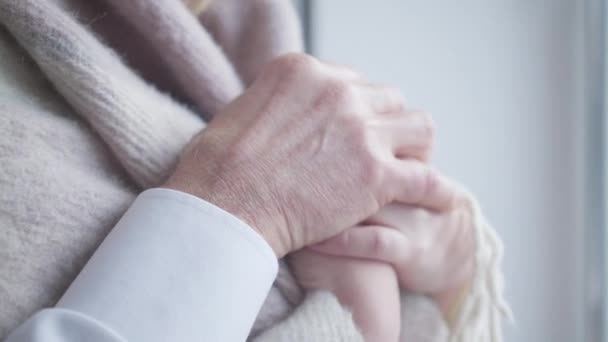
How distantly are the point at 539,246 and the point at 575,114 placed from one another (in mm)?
286

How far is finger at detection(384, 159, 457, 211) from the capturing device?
1.24ft

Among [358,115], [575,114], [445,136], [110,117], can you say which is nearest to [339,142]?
[358,115]

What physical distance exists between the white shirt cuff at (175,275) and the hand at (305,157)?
2cm

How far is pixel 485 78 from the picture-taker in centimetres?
102

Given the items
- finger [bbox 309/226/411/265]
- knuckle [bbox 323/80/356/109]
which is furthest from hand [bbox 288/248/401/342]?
knuckle [bbox 323/80/356/109]

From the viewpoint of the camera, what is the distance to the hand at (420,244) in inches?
14.8

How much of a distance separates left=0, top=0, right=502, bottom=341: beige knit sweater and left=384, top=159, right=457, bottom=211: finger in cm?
7

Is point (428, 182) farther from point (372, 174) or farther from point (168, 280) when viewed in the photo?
point (168, 280)

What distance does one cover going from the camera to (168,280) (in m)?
0.28

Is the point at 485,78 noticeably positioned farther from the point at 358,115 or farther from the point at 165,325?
the point at 165,325

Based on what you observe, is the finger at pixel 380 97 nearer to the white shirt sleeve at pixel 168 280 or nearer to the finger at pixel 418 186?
the finger at pixel 418 186

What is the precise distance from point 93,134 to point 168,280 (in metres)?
0.13

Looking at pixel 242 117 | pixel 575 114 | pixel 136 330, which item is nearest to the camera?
pixel 136 330

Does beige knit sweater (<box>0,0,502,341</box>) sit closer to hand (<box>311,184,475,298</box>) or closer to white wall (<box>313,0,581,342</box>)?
hand (<box>311,184,475,298</box>)
